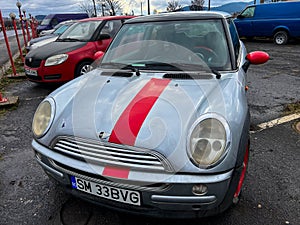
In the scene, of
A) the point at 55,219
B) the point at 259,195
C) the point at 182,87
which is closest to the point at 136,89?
the point at 182,87

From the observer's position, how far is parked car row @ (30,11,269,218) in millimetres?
1546

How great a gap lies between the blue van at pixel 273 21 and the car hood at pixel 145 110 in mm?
11335

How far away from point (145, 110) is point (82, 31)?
516 centimetres

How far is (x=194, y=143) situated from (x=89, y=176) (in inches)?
28.6

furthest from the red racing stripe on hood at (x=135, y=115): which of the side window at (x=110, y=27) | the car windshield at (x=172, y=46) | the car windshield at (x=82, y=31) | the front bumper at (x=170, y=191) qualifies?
the side window at (x=110, y=27)

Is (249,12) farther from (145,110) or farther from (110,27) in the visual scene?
(145,110)

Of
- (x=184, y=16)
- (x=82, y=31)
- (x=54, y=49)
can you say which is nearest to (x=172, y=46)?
(x=184, y=16)

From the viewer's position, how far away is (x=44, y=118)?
6.75 ft

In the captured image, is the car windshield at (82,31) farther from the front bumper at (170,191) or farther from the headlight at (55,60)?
the front bumper at (170,191)

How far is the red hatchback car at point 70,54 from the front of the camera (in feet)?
17.5

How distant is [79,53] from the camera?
5.56 m

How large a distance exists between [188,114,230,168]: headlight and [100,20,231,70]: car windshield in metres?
0.88

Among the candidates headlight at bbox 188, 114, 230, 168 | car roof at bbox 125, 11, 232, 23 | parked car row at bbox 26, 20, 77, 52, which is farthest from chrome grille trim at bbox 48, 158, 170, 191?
parked car row at bbox 26, 20, 77, 52

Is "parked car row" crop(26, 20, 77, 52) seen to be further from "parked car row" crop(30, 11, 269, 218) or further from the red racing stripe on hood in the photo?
the red racing stripe on hood
